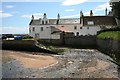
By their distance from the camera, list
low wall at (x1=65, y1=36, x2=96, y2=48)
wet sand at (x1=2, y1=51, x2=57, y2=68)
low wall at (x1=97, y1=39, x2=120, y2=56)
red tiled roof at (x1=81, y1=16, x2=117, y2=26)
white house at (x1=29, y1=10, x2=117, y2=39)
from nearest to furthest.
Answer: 1. wet sand at (x1=2, y1=51, x2=57, y2=68)
2. low wall at (x1=97, y1=39, x2=120, y2=56)
3. low wall at (x1=65, y1=36, x2=96, y2=48)
4. white house at (x1=29, y1=10, x2=117, y2=39)
5. red tiled roof at (x1=81, y1=16, x2=117, y2=26)

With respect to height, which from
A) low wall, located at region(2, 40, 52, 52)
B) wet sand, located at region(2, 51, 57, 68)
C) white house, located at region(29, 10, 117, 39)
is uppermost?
white house, located at region(29, 10, 117, 39)

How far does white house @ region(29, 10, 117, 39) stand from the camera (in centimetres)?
6190

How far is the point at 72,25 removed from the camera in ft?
231

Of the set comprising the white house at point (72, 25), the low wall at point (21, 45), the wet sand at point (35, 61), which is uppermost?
the white house at point (72, 25)

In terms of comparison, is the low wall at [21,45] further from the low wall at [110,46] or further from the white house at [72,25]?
the white house at [72,25]

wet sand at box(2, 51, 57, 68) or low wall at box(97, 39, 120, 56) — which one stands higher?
low wall at box(97, 39, 120, 56)

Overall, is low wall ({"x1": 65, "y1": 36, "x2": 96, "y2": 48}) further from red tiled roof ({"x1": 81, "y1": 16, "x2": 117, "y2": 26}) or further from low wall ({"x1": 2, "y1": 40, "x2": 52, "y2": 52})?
red tiled roof ({"x1": 81, "y1": 16, "x2": 117, "y2": 26})

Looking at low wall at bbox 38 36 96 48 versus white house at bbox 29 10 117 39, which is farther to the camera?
white house at bbox 29 10 117 39

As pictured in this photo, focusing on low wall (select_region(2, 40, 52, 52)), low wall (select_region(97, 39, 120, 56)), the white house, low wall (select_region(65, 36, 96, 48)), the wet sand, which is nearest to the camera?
the wet sand

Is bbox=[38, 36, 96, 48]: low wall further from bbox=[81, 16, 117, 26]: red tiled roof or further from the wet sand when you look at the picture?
the wet sand

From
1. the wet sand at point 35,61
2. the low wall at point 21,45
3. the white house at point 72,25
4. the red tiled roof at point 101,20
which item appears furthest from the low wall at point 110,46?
the red tiled roof at point 101,20

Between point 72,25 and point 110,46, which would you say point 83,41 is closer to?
point 110,46

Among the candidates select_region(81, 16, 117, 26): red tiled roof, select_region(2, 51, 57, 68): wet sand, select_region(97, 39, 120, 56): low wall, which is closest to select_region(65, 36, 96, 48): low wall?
select_region(97, 39, 120, 56): low wall

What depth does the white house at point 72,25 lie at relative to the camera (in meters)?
61.9
